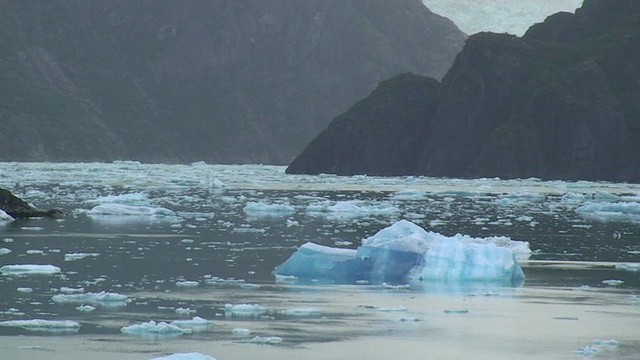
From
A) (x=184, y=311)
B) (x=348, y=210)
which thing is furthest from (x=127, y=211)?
(x=184, y=311)

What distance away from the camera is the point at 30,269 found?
2412 centimetres

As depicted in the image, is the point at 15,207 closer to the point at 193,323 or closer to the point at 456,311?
the point at 456,311

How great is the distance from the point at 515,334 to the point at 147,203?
34.1 metres

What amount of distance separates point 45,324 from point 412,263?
29.8ft

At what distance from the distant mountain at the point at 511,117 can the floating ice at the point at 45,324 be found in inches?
4146

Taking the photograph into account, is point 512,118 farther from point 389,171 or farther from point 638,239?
point 638,239

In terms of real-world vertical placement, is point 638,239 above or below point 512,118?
below

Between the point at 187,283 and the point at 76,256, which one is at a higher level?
the point at 76,256

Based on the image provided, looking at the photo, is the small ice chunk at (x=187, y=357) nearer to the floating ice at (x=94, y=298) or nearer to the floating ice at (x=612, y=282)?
the floating ice at (x=94, y=298)

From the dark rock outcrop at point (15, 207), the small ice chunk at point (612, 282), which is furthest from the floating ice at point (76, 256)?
the dark rock outcrop at point (15, 207)

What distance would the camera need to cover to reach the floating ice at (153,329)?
57.0 feet

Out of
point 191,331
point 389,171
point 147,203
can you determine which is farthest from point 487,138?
point 191,331

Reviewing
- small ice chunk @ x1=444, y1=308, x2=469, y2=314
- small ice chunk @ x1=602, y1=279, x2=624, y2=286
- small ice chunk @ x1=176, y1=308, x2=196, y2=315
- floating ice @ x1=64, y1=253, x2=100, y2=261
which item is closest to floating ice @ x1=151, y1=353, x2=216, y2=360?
small ice chunk @ x1=176, y1=308, x2=196, y2=315

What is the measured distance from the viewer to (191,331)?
17.6 meters
